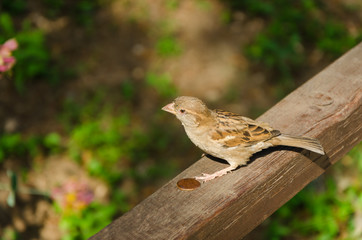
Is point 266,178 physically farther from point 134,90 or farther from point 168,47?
point 168,47

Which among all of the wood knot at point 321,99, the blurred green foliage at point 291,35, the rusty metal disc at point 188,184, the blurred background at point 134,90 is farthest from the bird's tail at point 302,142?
the blurred green foliage at point 291,35

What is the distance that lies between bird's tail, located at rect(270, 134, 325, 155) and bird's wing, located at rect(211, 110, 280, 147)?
7.4 inches

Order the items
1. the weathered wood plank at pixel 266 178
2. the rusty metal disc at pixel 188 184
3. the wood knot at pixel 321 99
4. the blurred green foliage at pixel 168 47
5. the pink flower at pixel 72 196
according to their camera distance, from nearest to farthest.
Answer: the weathered wood plank at pixel 266 178 < the rusty metal disc at pixel 188 184 < the wood knot at pixel 321 99 < the pink flower at pixel 72 196 < the blurred green foliage at pixel 168 47

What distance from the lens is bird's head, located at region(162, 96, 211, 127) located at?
107 inches

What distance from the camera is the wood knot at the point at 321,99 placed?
7.96 ft

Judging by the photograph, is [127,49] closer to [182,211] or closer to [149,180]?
[149,180]

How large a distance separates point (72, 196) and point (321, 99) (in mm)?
2677

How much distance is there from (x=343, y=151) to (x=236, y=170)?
2.30 ft

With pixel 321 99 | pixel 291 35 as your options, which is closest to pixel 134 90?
pixel 291 35

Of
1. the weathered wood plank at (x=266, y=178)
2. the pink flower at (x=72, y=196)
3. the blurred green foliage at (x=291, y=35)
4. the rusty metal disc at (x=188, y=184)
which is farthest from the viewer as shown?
the blurred green foliage at (x=291, y=35)

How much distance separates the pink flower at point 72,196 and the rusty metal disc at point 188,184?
2.31 m

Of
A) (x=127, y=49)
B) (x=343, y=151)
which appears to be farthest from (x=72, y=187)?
(x=127, y=49)

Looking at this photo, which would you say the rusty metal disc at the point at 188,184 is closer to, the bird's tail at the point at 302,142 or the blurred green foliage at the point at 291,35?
the bird's tail at the point at 302,142

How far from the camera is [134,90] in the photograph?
6.09 metres
